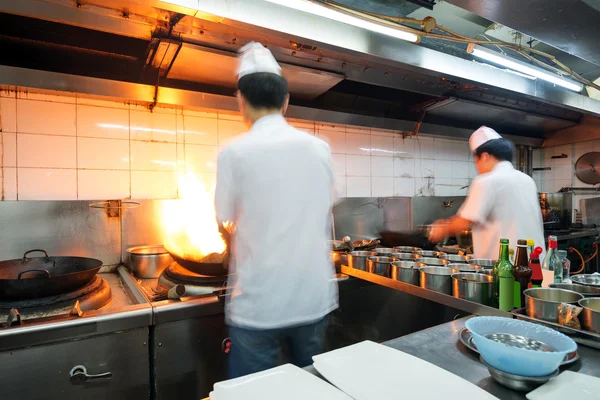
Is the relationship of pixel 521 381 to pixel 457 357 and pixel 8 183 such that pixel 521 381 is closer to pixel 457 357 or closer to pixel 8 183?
pixel 457 357

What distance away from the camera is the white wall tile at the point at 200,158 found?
242cm

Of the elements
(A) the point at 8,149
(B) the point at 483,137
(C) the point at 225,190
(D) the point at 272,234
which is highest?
(B) the point at 483,137

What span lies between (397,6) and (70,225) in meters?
2.45

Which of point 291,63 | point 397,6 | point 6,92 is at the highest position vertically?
point 397,6

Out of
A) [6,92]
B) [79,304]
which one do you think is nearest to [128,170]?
[6,92]

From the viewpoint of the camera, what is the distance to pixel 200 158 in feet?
8.09

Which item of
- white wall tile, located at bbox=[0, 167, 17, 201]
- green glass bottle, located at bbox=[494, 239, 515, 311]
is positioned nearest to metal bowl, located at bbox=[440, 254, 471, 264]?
green glass bottle, located at bbox=[494, 239, 515, 311]

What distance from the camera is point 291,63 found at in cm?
214

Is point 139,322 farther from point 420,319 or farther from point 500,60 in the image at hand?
point 500,60

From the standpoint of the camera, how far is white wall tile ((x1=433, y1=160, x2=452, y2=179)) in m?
3.84

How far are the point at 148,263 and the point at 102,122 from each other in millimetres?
934

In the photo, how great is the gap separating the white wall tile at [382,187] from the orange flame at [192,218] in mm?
1604

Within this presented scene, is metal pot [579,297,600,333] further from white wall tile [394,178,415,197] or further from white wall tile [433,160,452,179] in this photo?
white wall tile [433,160,452,179]

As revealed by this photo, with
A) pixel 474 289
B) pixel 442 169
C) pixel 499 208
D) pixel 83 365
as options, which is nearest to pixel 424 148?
pixel 442 169
